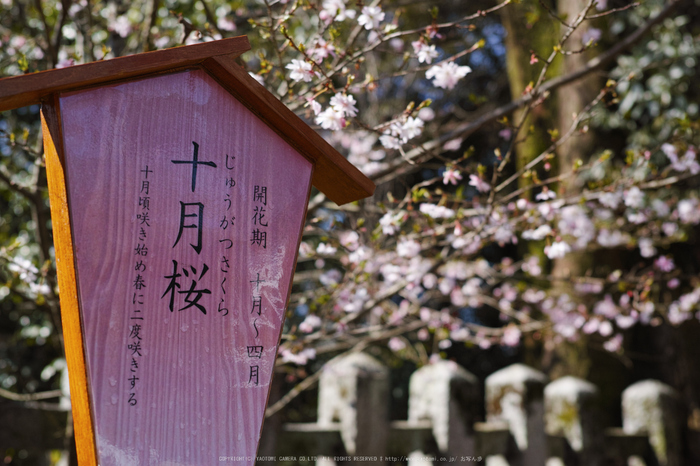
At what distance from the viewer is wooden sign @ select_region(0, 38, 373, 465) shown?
1073mm

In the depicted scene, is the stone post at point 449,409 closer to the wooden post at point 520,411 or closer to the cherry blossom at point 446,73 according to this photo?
the wooden post at point 520,411

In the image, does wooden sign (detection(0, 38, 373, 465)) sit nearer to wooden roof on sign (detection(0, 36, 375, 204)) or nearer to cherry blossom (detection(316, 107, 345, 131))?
wooden roof on sign (detection(0, 36, 375, 204))

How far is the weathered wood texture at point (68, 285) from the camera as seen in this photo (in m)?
1.06

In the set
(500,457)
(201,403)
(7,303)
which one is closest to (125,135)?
(201,403)

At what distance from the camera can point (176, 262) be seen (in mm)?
1158

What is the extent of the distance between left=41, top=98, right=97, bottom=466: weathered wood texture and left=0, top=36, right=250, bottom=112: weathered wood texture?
0.16ft

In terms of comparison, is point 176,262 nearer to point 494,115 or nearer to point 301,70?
point 301,70

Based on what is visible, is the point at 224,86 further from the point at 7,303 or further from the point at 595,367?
the point at 595,367

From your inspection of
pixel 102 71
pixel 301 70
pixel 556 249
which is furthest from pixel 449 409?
pixel 102 71

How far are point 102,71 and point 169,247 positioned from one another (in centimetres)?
37

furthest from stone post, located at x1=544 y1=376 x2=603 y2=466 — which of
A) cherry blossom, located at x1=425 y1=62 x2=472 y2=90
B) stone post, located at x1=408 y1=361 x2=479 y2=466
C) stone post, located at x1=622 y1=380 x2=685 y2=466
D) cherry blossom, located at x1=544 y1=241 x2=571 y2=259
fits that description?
cherry blossom, located at x1=425 y1=62 x2=472 y2=90

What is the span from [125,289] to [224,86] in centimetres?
50

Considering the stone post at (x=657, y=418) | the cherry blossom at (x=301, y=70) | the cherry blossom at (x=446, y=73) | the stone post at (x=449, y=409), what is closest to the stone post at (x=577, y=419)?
the stone post at (x=657, y=418)

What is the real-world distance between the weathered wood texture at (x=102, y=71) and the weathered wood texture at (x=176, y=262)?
0.03m
